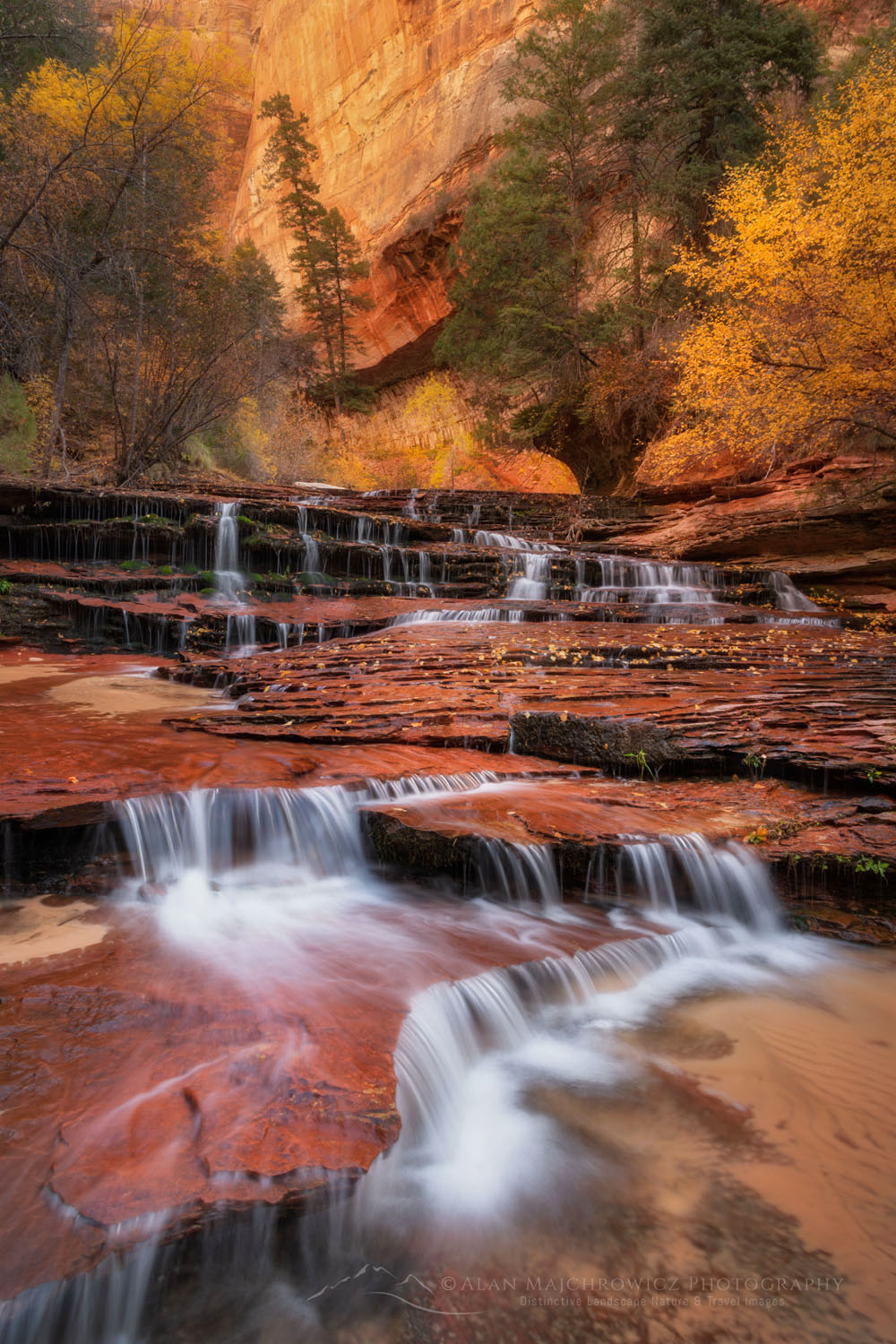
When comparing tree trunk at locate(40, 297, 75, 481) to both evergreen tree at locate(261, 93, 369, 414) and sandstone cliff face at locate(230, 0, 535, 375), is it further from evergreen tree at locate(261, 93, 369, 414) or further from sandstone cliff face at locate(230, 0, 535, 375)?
evergreen tree at locate(261, 93, 369, 414)

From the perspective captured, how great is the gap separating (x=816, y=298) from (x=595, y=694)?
10319mm

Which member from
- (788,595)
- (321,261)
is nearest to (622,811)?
(788,595)

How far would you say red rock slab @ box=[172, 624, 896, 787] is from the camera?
5000mm

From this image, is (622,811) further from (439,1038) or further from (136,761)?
(136,761)

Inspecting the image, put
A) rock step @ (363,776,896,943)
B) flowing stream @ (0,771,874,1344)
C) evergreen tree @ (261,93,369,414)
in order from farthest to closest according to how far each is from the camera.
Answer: evergreen tree @ (261,93,369,414)
rock step @ (363,776,896,943)
flowing stream @ (0,771,874,1344)

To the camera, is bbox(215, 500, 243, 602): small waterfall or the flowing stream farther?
bbox(215, 500, 243, 602): small waterfall

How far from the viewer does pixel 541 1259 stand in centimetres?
191

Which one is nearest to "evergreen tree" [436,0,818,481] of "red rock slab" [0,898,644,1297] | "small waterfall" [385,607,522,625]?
"small waterfall" [385,607,522,625]

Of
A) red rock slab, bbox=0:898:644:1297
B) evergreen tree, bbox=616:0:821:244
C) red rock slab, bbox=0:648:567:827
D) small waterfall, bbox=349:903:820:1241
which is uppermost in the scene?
evergreen tree, bbox=616:0:821:244

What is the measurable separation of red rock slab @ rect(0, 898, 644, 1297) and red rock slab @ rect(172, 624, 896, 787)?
7.78 ft

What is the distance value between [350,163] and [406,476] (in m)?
19.7

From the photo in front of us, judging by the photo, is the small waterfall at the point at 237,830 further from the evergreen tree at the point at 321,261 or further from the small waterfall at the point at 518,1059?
the evergreen tree at the point at 321,261

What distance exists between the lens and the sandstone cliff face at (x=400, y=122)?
32156mm

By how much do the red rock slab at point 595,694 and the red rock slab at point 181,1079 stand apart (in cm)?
237
